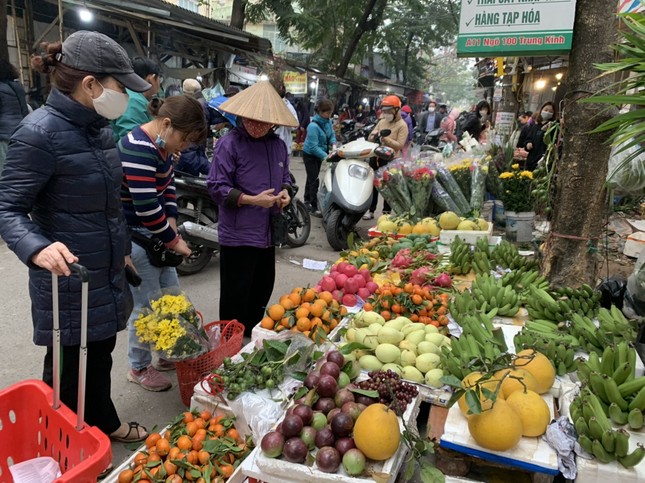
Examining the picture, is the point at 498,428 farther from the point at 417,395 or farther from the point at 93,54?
the point at 93,54

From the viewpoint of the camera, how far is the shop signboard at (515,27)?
3.26 m

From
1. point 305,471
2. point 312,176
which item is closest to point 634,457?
point 305,471

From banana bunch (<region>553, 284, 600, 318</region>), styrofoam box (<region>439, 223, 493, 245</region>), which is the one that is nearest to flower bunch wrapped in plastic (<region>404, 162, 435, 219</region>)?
styrofoam box (<region>439, 223, 493, 245</region>)

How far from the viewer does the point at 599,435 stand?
1985 mm

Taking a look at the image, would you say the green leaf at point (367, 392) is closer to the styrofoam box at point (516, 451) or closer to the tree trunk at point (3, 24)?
the styrofoam box at point (516, 451)

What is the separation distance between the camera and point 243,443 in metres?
2.46

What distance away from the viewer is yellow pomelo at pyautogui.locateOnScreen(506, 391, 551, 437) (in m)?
2.10

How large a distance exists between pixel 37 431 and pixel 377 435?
1520 millimetres

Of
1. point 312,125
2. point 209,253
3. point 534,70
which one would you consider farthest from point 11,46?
point 534,70

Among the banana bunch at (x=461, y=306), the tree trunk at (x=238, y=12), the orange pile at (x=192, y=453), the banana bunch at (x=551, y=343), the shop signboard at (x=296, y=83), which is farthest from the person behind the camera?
the shop signboard at (x=296, y=83)

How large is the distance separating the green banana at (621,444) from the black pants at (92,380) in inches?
92.1

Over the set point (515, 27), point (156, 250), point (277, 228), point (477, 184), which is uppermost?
point (515, 27)

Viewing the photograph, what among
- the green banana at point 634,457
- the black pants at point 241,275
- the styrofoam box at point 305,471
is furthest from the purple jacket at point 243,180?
the green banana at point 634,457

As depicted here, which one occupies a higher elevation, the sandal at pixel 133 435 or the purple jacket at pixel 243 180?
the purple jacket at pixel 243 180
